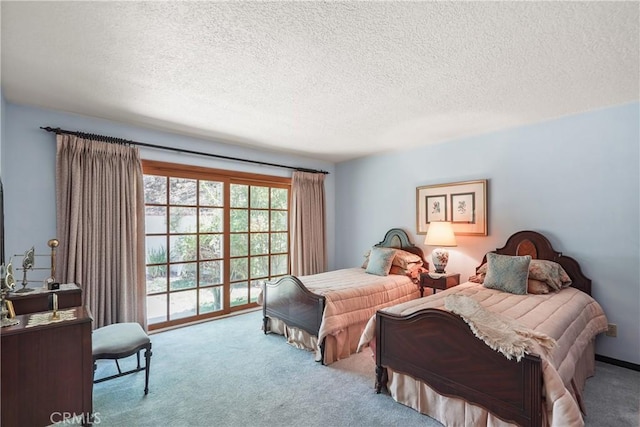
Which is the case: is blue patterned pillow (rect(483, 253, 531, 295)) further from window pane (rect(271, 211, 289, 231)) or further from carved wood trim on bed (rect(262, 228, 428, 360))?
window pane (rect(271, 211, 289, 231))

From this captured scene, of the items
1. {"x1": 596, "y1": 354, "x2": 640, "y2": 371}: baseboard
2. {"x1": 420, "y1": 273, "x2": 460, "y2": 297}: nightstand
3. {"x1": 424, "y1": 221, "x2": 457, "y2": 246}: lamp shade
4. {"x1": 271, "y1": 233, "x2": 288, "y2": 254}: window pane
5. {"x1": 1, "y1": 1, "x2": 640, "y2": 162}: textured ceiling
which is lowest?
{"x1": 596, "y1": 354, "x2": 640, "y2": 371}: baseboard

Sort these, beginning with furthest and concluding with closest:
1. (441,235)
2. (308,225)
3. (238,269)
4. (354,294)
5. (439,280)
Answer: (308,225)
(238,269)
(441,235)
(439,280)
(354,294)

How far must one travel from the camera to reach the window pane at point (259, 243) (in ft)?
15.6

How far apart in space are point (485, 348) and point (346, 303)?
4.88ft

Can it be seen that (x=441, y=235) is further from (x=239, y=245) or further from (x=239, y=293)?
(x=239, y=293)

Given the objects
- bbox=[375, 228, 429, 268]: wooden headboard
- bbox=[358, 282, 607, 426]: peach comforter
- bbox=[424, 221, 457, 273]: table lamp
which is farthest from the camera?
bbox=[375, 228, 429, 268]: wooden headboard

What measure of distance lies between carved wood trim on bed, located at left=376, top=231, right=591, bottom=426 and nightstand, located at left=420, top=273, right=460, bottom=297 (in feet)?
4.86

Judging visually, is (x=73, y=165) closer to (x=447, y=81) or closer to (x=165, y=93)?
(x=165, y=93)

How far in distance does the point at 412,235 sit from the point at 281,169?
2268 millimetres

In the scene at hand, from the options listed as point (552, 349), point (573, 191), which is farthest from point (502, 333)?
point (573, 191)

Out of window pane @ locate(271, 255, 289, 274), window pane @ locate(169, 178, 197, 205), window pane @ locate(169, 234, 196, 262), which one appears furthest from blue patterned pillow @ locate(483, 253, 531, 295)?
window pane @ locate(169, 178, 197, 205)

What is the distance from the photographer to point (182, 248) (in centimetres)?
404

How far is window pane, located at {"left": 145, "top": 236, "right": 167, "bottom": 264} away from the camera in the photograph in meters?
3.78

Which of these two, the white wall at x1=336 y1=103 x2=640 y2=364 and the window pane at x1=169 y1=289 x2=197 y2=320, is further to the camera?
the window pane at x1=169 y1=289 x2=197 y2=320
